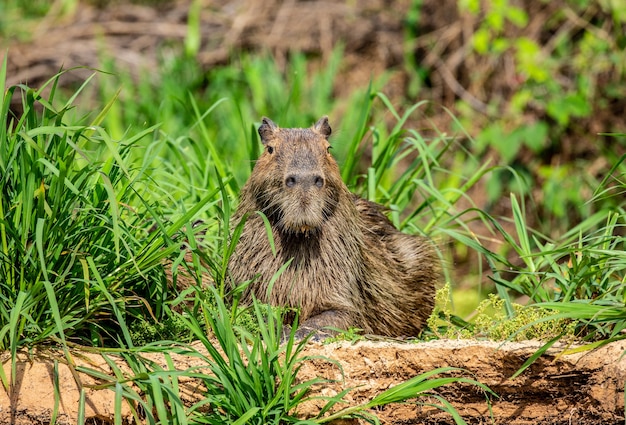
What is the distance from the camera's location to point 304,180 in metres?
4.49

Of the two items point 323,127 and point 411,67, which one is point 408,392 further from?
point 411,67

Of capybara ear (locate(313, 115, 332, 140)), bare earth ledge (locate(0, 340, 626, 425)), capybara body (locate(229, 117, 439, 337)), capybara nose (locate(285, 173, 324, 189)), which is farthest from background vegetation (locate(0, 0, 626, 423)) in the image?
capybara ear (locate(313, 115, 332, 140))

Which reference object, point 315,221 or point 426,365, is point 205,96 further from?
point 426,365

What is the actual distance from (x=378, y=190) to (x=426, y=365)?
2.28 metres

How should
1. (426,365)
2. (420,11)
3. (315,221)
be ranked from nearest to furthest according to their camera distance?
(426,365) < (315,221) < (420,11)

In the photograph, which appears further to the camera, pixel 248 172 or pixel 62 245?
pixel 248 172

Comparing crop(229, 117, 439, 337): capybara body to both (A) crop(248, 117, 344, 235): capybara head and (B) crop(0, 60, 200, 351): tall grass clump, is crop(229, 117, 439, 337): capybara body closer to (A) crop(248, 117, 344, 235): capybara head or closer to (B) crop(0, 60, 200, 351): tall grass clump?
(A) crop(248, 117, 344, 235): capybara head

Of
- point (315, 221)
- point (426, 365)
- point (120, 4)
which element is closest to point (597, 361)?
point (426, 365)

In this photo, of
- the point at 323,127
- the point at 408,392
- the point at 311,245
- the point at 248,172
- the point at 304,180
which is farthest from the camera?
the point at 248,172

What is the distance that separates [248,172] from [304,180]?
2.02 meters

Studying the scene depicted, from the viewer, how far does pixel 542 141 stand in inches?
384

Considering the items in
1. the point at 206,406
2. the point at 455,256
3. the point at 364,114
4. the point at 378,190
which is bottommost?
the point at 455,256

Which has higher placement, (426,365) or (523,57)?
(523,57)

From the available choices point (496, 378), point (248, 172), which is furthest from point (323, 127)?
point (496, 378)
